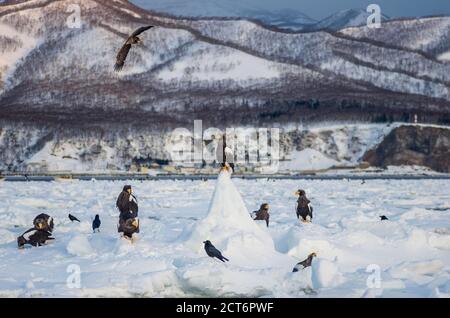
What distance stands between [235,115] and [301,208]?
5291 inches

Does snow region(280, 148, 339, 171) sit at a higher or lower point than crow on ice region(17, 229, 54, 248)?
A: lower

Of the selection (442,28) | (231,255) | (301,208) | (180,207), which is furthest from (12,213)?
(442,28)

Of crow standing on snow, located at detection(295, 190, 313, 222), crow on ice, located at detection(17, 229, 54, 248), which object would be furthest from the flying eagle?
crow standing on snow, located at detection(295, 190, 313, 222)

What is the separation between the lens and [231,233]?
15266mm

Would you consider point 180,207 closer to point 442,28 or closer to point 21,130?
point 21,130

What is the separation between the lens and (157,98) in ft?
585

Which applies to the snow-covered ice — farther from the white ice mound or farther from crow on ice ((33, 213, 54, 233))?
crow on ice ((33, 213, 54, 233))

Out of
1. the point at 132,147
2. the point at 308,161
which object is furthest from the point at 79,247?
the point at 132,147

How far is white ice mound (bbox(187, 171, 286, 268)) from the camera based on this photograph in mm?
14547

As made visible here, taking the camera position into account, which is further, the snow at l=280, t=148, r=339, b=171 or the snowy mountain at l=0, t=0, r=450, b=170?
the snowy mountain at l=0, t=0, r=450, b=170

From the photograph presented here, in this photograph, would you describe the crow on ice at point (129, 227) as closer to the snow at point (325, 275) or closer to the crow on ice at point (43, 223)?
the crow on ice at point (43, 223)

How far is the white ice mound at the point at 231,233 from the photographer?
573 inches

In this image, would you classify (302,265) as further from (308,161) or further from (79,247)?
(308,161)

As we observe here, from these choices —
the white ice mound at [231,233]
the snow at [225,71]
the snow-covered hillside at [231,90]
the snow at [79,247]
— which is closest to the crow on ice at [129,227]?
the snow at [79,247]
